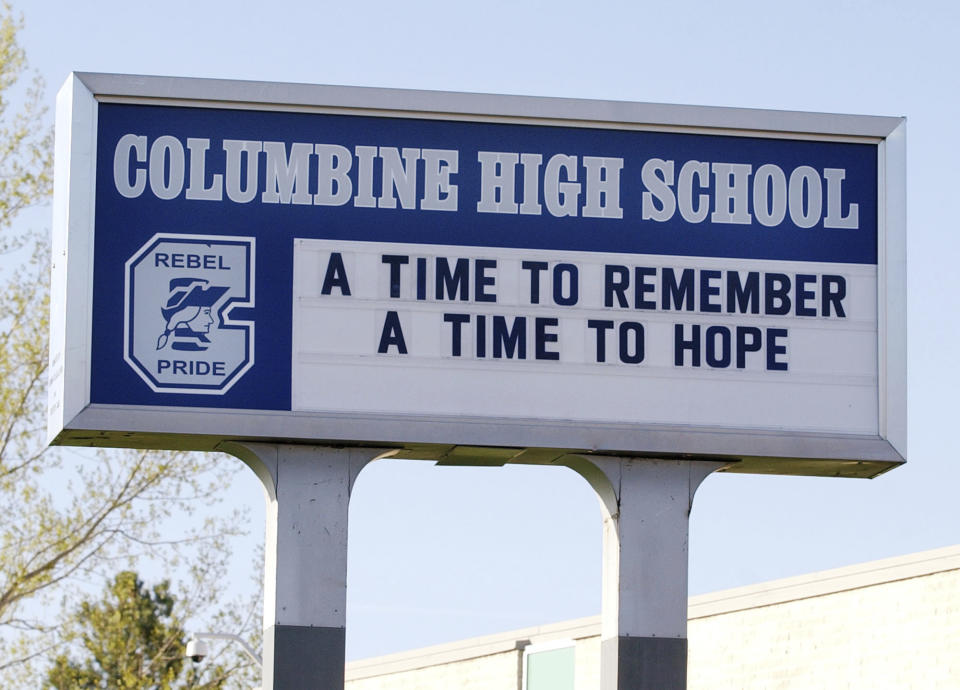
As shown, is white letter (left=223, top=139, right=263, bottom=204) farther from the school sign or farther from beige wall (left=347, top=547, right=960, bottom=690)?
beige wall (left=347, top=547, right=960, bottom=690)

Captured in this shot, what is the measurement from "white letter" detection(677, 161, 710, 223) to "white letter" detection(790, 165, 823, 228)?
47 centimetres

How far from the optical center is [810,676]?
57.2 feet

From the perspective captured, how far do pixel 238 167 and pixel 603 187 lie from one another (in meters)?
1.92

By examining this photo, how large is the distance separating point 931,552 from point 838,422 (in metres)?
6.13

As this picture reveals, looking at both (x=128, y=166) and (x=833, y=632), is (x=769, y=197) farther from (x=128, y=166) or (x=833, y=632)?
(x=833, y=632)

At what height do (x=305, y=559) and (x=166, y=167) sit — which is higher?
(x=166, y=167)

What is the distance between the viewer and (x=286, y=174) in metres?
10.3

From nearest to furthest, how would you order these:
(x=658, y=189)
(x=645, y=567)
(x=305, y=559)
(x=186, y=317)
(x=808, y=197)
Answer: (x=305, y=559) → (x=186, y=317) → (x=645, y=567) → (x=658, y=189) → (x=808, y=197)

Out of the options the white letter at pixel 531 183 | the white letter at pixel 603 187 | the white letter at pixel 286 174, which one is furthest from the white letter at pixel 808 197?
the white letter at pixel 286 174

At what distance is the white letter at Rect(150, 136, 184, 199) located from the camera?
10.2 meters

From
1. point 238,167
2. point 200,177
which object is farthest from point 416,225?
point 200,177

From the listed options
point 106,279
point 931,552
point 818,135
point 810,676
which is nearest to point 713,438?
point 818,135

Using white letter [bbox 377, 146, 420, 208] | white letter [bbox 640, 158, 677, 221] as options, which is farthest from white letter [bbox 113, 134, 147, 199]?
white letter [bbox 640, 158, 677, 221]

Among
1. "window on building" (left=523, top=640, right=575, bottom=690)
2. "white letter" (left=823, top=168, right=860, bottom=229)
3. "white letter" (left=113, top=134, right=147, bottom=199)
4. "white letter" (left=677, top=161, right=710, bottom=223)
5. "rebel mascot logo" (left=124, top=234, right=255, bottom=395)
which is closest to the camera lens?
"rebel mascot logo" (left=124, top=234, right=255, bottom=395)
